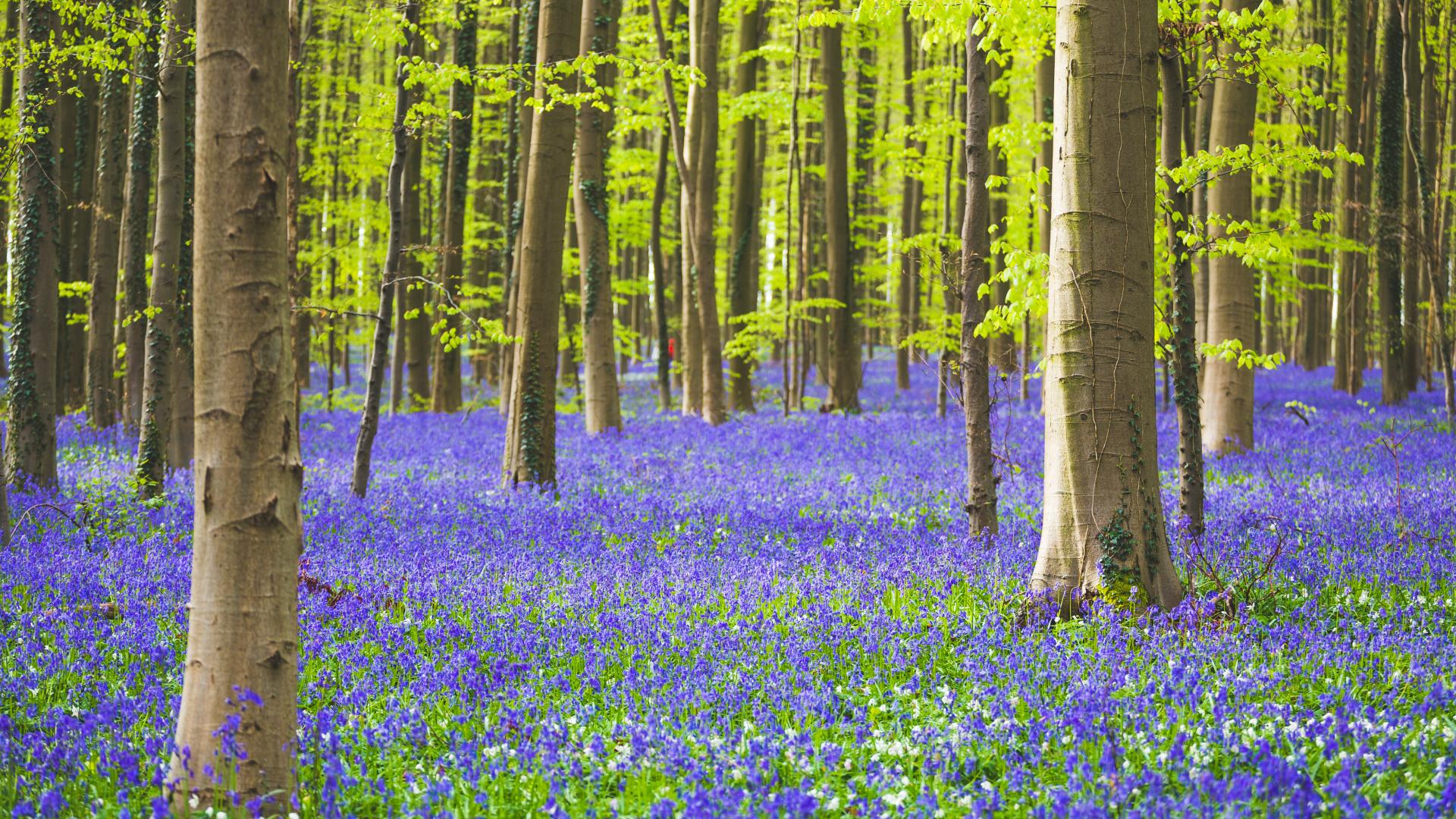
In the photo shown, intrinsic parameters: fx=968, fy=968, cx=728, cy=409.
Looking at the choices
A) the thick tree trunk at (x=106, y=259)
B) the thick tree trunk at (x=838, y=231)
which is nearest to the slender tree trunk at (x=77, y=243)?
the thick tree trunk at (x=106, y=259)

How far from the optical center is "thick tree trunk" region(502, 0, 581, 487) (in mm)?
10328

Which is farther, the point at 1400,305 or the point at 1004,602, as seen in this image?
the point at 1400,305

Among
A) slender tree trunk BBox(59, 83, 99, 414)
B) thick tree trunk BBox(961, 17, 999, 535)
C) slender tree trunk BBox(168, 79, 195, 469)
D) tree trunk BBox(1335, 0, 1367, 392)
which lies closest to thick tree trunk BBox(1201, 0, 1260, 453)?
tree trunk BBox(1335, 0, 1367, 392)

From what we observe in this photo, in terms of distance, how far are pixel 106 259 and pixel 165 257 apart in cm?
639

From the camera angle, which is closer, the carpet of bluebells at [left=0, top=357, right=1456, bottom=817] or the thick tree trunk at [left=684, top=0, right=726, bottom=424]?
the carpet of bluebells at [left=0, top=357, right=1456, bottom=817]

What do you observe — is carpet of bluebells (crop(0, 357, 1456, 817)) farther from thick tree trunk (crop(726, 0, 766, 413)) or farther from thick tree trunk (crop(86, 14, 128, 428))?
thick tree trunk (crop(726, 0, 766, 413))

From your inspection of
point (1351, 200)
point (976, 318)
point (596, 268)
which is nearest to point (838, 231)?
point (596, 268)

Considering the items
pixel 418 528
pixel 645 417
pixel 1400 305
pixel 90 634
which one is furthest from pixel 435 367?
pixel 1400 305

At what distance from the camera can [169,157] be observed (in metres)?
9.87

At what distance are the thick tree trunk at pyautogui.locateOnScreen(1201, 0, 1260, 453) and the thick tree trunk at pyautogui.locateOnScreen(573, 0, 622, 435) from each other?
26.7 feet

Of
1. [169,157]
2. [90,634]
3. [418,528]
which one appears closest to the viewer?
[90,634]

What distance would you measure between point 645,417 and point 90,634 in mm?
14522

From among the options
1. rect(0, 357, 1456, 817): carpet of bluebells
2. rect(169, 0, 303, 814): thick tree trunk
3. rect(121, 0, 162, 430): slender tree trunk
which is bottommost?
rect(0, 357, 1456, 817): carpet of bluebells

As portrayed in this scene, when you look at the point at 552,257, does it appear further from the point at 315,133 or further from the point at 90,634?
the point at 315,133
